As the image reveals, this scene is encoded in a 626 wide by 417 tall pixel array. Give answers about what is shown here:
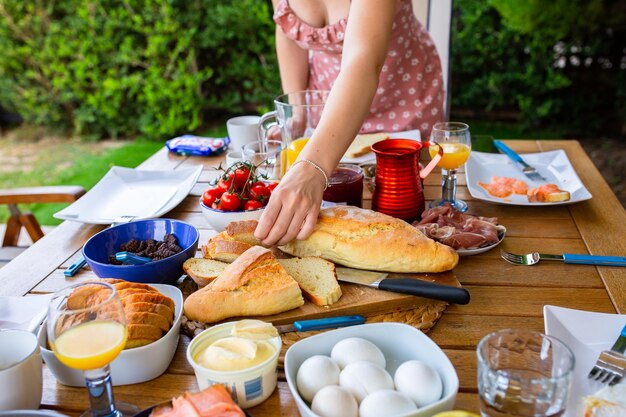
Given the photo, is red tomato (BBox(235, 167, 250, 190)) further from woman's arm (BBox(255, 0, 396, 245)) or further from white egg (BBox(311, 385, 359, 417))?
white egg (BBox(311, 385, 359, 417))

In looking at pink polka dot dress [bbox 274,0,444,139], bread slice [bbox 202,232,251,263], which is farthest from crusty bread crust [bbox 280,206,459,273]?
pink polka dot dress [bbox 274,0,444,139]

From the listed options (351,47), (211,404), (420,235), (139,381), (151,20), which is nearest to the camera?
(211,404)

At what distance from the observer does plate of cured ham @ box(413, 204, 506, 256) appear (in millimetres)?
1570

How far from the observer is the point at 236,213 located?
65.1 inches

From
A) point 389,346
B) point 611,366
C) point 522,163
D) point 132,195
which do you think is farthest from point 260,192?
point 522,163

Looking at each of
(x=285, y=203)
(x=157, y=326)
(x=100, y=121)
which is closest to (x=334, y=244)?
(x=285, y=203)

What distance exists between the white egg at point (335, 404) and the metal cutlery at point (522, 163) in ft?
4.88

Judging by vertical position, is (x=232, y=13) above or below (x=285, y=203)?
above

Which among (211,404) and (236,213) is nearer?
(211,404)

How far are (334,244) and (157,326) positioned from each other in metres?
0.50

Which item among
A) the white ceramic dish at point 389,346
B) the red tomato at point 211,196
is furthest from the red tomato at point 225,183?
the white ceramic dish at point 389,346

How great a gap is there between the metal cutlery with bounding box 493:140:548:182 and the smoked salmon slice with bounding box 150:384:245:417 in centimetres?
158

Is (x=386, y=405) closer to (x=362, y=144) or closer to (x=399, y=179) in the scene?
(x=399, y=179)

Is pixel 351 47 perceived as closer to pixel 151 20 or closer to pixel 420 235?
pixel 420 235
